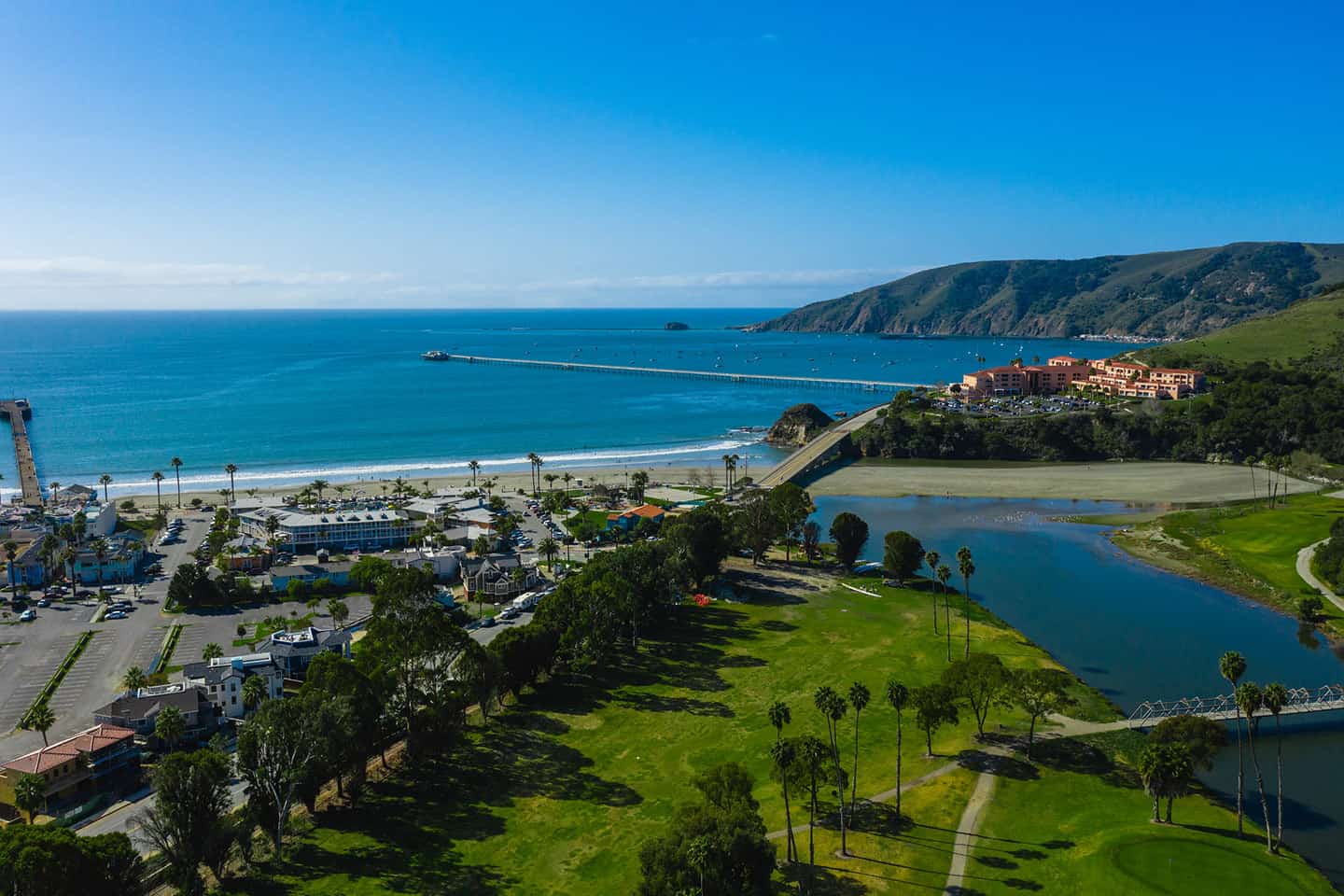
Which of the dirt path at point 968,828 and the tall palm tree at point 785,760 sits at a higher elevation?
the tall palm tree at point 785,760

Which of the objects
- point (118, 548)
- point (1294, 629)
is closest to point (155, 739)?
point (118, 548)

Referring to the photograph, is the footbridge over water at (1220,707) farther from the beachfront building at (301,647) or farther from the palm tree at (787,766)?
the beachfront building at (301,647)

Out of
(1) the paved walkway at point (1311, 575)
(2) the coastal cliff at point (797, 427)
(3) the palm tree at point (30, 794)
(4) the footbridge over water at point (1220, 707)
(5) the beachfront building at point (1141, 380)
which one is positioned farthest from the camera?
(5) the beachfront building at point (1141, 380)

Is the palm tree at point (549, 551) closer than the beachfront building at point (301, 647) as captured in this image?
No

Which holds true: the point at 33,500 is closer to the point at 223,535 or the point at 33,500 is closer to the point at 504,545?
the point at 223,535

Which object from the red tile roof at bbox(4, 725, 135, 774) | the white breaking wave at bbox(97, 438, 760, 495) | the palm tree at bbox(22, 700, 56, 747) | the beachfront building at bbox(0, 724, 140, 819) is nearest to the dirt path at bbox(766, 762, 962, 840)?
the beachfront building at bbox(0, 724, 140, 819)

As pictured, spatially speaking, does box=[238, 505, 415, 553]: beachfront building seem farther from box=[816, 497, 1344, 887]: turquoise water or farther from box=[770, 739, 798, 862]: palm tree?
box=[770, 739, 798, 862]: palm tree

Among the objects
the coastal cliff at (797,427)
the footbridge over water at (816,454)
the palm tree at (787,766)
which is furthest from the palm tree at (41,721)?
the coastal cliff at (797,427)
